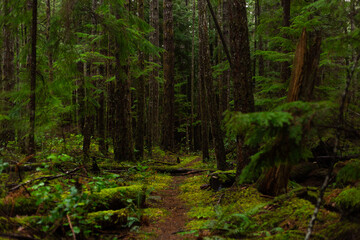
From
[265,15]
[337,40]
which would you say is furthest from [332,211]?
[265,15]

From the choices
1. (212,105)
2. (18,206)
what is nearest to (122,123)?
(212,105)

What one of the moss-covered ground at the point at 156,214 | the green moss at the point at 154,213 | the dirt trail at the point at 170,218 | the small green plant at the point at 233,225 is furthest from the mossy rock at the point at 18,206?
A: the small green plant at the point at 233,225

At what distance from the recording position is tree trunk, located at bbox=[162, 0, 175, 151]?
19.0m

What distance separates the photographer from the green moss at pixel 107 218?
421cm

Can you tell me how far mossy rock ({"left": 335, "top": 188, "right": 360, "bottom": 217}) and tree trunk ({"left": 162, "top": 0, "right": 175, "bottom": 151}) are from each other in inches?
648

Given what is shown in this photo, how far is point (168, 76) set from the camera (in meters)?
20.1

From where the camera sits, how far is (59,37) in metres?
7.61

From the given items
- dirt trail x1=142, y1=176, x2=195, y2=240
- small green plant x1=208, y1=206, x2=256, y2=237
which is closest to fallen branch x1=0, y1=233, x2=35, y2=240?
dirt trail x1=142, y1=176, x2=195, y2=240

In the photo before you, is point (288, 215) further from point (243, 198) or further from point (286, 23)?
point (286, 23)

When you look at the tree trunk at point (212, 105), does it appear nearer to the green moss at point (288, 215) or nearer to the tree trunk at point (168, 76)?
the green moss at point (288, 215)

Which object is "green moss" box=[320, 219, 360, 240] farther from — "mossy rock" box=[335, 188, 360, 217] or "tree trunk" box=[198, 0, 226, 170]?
"tree trunk" box=[198, 0, 226, 170]

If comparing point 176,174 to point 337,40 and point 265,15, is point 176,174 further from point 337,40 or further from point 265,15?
point 337,40

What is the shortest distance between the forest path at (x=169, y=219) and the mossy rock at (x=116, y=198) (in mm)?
710

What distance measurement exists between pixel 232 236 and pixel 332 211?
1.59 m
